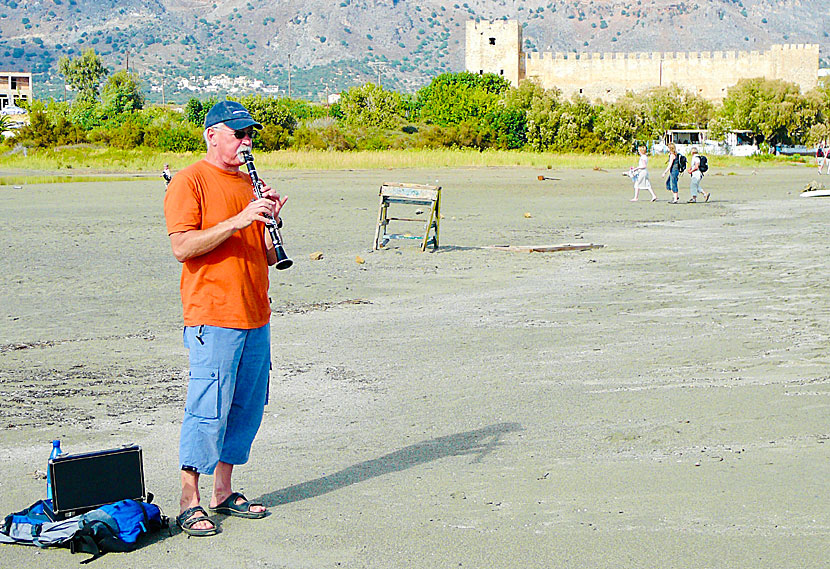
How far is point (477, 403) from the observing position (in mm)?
7672

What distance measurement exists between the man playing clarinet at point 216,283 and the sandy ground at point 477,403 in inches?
17.5

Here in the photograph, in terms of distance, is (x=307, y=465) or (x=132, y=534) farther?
(x=307, y=465)

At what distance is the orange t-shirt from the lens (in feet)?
16.0

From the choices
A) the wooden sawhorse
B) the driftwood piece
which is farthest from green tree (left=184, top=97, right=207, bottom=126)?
the driftwood piece

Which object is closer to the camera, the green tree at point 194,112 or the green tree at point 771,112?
the green tree at point 194,112

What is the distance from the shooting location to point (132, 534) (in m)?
4.87

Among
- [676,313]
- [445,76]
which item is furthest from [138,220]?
[445,76]

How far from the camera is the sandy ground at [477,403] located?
16.5 ft

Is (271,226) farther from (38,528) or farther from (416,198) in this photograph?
(416,198)

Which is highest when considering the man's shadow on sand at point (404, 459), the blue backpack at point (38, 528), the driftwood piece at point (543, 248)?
the blue backpack at point (38, 528)

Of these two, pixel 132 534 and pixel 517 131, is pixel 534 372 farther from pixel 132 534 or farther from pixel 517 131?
pixel 517 131

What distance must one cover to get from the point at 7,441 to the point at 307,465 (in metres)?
1.94

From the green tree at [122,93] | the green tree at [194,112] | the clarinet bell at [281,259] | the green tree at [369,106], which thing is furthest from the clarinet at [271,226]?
the green tree at [122,93]

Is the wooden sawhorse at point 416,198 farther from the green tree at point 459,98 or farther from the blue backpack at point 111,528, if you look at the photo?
the green tree at point 459,98
